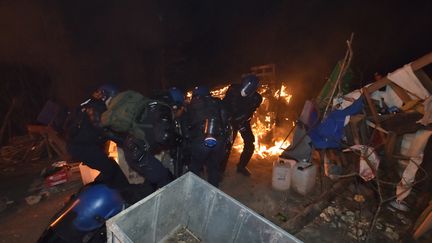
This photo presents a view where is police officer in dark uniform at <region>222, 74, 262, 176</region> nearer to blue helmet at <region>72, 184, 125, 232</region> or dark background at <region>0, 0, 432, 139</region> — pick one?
blue helmet at <region>72, 184, 125, 232</region>

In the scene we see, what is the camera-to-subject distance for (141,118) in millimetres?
4340

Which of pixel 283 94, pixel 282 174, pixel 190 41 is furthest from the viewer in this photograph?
pixel 190 41

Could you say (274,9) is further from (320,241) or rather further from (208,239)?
(208,239)

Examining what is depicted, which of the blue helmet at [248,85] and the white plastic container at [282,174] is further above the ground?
the blue helmet at [248,85]

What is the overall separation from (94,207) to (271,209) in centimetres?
336

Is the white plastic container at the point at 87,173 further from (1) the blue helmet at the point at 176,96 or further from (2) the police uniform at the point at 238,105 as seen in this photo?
(2) the police uniform at the point at 238,105

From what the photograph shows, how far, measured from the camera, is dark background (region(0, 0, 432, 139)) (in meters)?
7.50

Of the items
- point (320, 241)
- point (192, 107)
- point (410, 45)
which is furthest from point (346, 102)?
point (410, 45)

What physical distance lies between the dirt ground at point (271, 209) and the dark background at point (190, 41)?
313cm

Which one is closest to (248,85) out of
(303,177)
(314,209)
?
(303,177)

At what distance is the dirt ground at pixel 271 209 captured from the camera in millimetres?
4438

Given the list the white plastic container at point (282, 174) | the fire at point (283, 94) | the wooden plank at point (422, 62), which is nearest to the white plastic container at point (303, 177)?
the white plastic container at point (282, 174)

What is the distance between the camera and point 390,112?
5117 millimetres

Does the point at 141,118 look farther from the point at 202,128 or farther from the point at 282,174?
the point at 282,174
